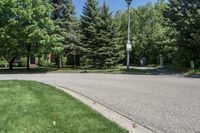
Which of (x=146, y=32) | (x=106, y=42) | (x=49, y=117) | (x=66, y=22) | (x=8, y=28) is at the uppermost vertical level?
(x=146, y=32)

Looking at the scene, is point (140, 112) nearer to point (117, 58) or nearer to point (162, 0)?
point (117, 58)

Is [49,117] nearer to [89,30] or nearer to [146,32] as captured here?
[89,30]

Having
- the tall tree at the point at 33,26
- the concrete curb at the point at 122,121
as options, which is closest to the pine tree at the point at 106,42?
the tall tree at the point at 33,26

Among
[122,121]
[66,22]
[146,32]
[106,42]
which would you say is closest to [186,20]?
[106,42]

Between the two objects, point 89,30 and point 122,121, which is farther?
point 89,30

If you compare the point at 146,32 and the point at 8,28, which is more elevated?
the point at 146,32

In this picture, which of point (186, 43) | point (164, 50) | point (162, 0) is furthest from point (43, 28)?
point (162, 0)

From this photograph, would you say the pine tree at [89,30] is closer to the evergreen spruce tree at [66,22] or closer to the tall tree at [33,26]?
the evergreen spruce tree at [66,22]

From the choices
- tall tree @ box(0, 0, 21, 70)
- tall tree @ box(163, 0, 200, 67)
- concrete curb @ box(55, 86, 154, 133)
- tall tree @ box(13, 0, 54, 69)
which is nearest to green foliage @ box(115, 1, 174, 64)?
tall tree @ box(163, 0, 200, 67)

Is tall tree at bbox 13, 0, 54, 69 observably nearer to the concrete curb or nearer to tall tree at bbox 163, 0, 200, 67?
tall tree at bbox 163, 0, 200, 67

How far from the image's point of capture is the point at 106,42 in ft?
141

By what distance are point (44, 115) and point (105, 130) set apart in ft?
6.64

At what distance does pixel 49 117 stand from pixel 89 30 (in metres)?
36.0

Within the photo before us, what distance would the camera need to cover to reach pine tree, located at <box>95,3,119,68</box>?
42500mm
